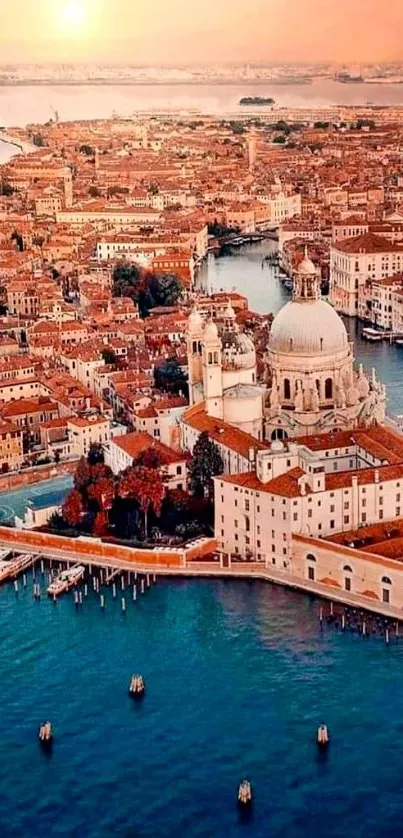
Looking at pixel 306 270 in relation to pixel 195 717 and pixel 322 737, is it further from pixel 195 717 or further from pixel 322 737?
pixel 322 737

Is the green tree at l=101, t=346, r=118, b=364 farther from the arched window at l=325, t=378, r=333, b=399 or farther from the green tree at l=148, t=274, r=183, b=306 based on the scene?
the green tree at l=148, t=274, r=183, b=306

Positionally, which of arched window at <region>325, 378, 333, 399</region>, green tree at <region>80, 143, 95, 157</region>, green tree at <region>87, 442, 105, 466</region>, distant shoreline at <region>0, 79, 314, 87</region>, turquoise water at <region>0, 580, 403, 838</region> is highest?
distant shoreline at <region>0, 79, 314, 87</region>

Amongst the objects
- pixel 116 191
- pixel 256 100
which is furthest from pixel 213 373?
pixel 256 100

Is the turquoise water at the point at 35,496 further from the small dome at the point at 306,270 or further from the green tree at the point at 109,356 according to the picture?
the green tree at the point at 109,356

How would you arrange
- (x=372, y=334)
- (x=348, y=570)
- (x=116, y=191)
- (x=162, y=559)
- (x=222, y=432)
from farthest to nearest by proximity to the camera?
(x=116, y=191) < (x=372, y=334) < (x=222, y=432) < (x=162, y=559) < (x=348, y=570)

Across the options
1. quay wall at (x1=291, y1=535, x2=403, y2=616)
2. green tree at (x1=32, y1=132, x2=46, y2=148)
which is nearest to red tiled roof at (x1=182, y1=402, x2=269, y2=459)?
quay wall at (x1=291, y1=535, x2=403, y2=616)

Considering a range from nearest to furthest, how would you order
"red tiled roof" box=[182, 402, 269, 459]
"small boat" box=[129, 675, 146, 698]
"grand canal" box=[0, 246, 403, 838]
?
"grand canal" box=[0, 246, 403, 838] → "small boat" box=[129, 675, 146, 698] → "red tiled roof" box=[182, 402, 269, 459]

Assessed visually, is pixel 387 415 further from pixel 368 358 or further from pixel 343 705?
pixel 343 705
